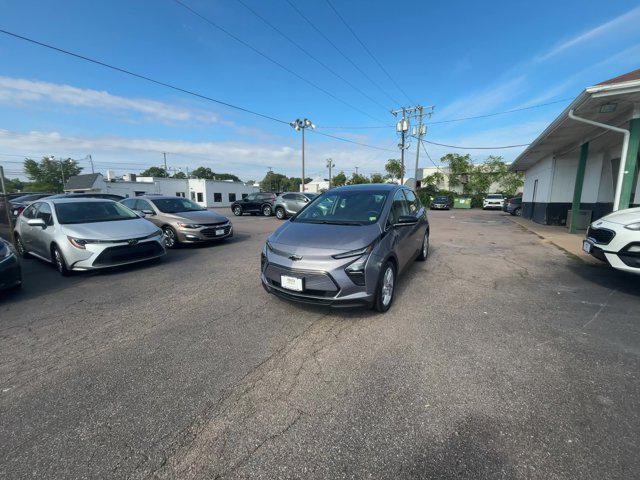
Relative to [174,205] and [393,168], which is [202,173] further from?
[174,205]

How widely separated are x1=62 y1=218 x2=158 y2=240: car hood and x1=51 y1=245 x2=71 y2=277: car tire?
448mm

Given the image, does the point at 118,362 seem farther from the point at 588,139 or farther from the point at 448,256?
the point at 588,139

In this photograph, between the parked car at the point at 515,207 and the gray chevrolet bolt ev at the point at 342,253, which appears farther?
the parked car at the point at 515,207

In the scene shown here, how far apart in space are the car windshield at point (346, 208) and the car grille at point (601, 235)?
338 centimetres

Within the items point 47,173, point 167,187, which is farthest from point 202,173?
point 167,187

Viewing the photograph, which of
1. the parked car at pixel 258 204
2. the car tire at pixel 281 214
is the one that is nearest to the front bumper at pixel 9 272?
the car tire at pixel 281 214

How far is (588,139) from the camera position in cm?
→ 940

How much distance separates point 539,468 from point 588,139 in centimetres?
1187

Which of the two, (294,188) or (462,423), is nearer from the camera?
(462,423)

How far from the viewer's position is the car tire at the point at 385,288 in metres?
3.33

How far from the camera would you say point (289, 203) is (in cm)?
1574

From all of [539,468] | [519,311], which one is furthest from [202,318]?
[519,311]

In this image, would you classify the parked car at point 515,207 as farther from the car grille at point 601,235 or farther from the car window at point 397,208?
the car window at point 397,208

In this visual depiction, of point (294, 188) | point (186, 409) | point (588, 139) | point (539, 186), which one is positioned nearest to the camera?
point (186, 409)
